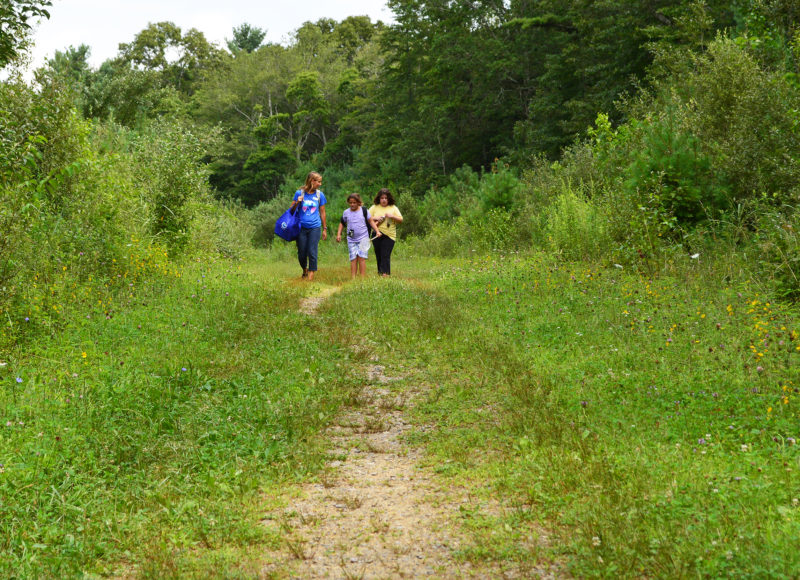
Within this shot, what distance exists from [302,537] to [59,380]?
131 inches

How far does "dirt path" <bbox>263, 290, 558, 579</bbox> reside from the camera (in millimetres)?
3371

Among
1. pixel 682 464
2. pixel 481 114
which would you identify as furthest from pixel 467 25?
pixel 682 464

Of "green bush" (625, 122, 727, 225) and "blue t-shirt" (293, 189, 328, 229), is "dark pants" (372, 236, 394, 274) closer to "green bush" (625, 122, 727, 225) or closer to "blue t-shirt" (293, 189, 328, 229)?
"blue t-shirt" (293, 189, 328, 229)

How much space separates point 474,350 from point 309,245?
275 inches

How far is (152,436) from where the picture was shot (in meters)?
5.15

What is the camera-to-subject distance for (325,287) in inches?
520

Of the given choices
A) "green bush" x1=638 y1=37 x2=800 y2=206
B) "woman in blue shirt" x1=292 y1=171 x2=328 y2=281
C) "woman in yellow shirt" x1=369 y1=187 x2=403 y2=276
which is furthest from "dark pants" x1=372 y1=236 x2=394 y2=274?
"green bush" x1=638 y1=37 x2=800 y2=206

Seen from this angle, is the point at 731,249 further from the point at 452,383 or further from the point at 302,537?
the point at 302,537

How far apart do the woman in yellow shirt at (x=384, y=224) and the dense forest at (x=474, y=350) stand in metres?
1.23

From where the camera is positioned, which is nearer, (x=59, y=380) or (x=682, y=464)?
(x=682, y=464)

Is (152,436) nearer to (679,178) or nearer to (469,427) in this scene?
(469,427)

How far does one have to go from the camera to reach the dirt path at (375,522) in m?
3.37

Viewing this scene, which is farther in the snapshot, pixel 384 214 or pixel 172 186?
pixel 384 214

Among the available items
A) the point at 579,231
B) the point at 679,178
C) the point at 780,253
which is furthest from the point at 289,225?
the point at 780,253
